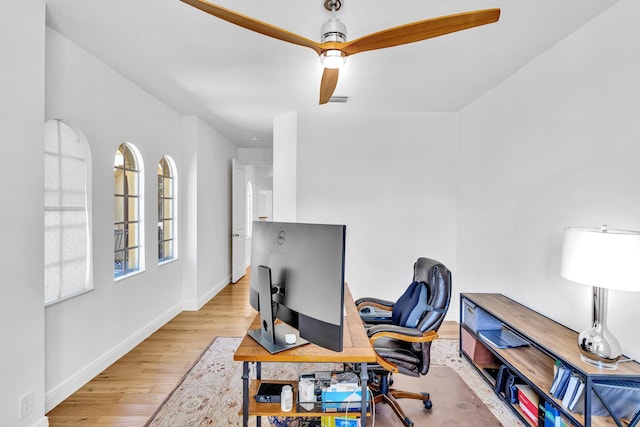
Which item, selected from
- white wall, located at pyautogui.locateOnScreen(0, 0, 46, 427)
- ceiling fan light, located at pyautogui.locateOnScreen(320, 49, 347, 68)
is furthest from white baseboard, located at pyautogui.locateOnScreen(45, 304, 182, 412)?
ceiling fan light, located at pyautogui.locateOnScreen(320, 49, 347, 68)

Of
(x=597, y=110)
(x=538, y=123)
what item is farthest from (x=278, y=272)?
(x=538, y=123)

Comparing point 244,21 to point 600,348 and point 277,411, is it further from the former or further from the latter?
point 600,348

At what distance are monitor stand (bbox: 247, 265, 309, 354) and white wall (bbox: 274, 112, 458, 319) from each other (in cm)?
252

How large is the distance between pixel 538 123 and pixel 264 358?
2.66 m

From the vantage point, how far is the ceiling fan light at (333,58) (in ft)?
5.40

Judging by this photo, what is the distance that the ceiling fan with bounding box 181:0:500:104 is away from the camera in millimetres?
1341

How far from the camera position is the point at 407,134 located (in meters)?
4.13

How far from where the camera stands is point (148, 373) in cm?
276

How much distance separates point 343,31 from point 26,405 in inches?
107

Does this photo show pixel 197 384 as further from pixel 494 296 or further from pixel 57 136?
pixel 494 296

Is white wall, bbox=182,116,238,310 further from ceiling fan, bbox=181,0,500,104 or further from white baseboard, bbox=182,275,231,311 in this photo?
ceiling fan, bbox=181,0,500,104

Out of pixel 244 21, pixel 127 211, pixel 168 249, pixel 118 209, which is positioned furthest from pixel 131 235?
pixel 244 21

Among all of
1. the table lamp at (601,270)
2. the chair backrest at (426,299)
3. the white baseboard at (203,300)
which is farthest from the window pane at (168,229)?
the table lamp at (601,270)

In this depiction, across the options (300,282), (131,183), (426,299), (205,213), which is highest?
(131,183)
